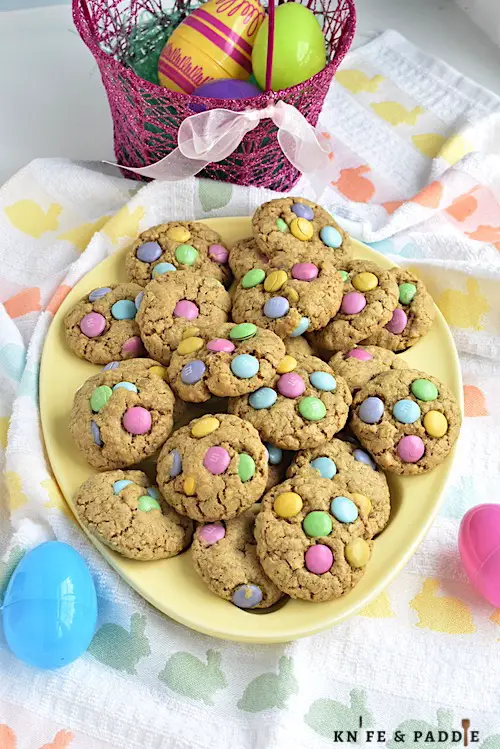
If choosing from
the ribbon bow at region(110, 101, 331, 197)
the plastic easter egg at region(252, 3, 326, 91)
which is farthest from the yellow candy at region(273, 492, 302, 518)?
the plastic easter egg at region(252, 3, 326, 91)

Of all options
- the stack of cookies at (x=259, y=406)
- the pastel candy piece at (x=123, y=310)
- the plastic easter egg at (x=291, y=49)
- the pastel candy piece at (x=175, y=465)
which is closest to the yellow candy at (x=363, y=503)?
the stack of cookies at (x=259, y=406)

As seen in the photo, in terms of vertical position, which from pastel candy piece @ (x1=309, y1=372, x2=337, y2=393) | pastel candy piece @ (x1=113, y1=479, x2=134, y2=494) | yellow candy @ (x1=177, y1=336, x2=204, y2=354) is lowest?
pastel candy piece @ (x1=113, y1=479, x2=134, y2=494)

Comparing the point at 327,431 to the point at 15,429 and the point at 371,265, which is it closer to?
the point at 371,265

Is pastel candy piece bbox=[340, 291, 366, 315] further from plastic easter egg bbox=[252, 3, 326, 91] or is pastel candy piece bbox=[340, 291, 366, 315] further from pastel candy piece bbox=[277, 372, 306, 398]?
plastic easter egg bbox=[252, 3, 326, 91]

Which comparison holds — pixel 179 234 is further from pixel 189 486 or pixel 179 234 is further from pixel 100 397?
pixel 189 486

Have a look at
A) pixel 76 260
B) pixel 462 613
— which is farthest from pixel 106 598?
pixel 76 260

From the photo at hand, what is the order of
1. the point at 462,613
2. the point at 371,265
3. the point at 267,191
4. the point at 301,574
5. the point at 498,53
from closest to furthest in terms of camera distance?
the point at 301,574, the point at 462,613, the point at 371,265, the point at 267,191, the point at 498,53
